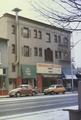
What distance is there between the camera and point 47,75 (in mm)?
72750

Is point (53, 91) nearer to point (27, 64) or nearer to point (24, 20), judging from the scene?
point (27, 64)

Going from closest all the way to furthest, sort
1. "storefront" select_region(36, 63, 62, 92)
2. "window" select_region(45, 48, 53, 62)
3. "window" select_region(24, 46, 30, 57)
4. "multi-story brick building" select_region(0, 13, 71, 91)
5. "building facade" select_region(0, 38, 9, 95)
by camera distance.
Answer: "building facade" select_region(0, 38, 9, 95) < "multi-story brick building" select_region(0, 13, 71, 91) < "window" select_region(24, 46, 30, 57) < "storefront" select_region(36, 63, 62, 92) < "window" select_region(45, 48, 53, 62)

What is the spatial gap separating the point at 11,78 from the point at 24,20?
A: 9619 millimetres

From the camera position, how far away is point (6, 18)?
63375 mm

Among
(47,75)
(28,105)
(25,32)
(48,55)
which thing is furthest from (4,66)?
(28,105)

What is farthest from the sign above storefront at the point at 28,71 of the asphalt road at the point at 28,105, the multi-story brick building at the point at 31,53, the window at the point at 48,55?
the asphalt road at the point at 28,105

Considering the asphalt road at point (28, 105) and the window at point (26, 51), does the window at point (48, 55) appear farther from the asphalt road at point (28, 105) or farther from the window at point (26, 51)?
the asphalt road at point (28, 105)

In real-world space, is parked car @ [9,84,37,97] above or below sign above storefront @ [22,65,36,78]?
below

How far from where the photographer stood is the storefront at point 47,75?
7023cm

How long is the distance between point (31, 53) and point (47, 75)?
20.0 ft

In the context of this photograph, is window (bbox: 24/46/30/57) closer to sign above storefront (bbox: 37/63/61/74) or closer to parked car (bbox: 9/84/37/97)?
sign above storefront (bbox: 37/63/61/74)

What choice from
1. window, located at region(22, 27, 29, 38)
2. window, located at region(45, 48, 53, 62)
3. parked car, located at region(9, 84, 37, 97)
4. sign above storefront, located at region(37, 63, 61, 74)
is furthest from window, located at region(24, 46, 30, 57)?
parked car, located at region(9, 84, 37, 97)

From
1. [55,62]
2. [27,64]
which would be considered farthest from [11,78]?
[55,62]

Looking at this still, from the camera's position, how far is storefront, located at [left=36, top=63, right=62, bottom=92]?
230ft
